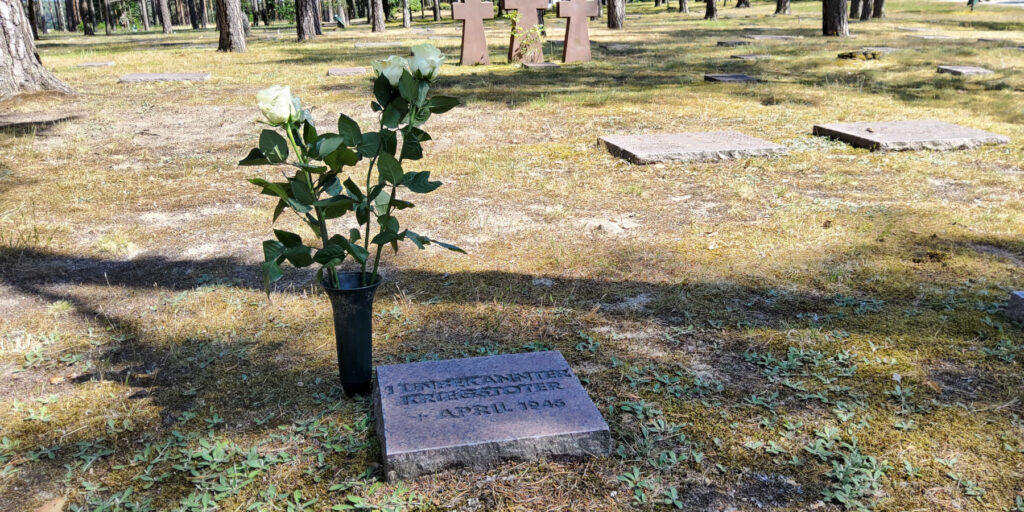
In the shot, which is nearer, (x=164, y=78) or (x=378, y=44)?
(x=164, y=78)

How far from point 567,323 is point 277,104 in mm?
1430

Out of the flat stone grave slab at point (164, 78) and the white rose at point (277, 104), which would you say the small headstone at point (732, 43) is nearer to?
the flat stone grave slab at point (164, 78)

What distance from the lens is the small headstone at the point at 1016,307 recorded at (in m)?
2.66

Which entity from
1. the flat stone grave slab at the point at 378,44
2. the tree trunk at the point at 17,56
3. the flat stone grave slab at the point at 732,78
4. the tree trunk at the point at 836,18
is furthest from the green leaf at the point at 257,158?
the tree trunk at the point at 836,18

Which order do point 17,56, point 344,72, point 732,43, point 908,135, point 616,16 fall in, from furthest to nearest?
point 616,16, point 732,43, point 344,72, point 17,56, point 908,135

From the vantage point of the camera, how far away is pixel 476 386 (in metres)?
2.13

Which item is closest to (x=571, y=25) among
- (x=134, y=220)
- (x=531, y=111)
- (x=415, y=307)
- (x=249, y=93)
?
(x=531, y=111)

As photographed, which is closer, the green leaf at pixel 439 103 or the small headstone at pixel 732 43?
the green leaf at pixel 439 103

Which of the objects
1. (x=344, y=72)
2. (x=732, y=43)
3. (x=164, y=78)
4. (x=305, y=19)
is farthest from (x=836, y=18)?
(x=164, y=78)

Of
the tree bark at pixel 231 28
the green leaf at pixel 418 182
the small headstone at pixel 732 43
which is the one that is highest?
the tree bark at pixel 231 28

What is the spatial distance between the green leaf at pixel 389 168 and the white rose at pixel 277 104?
276 millimetres

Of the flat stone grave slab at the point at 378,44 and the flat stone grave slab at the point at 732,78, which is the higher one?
the flat stone grave slab at the point at 378,44

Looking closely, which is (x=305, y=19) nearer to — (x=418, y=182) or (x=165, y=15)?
(x=165, y=15)

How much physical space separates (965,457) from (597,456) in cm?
102
